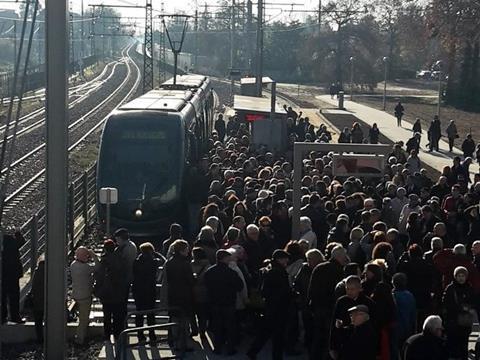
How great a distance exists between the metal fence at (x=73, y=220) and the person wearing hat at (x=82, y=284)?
3.33m

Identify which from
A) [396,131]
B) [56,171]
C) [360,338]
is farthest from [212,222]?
[396,131]

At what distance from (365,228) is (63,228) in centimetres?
721

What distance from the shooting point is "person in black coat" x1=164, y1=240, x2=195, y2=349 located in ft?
39.3

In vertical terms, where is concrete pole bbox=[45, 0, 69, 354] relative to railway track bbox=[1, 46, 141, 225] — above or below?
above

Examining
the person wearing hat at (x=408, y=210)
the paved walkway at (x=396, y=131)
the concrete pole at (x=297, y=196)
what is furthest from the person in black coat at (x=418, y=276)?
the paved walkway at (x=396, y=131)

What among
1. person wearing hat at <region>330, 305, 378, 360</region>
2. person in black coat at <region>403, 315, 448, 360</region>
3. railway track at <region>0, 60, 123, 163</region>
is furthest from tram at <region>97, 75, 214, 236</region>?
person in black coat at <region>403, 315, 448, 360</region>

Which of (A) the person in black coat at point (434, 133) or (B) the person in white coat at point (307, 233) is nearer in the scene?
(B) the person in white coat at point (307, 233)

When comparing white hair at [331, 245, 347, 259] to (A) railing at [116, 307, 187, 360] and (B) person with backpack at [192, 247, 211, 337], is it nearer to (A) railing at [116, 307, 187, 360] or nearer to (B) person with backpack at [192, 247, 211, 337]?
(B) person with backpack at [192, 247, 211, 337]

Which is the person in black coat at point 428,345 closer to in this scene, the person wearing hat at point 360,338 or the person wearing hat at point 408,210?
the person wearing hat at point 360,338

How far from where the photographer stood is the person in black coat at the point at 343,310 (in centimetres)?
990

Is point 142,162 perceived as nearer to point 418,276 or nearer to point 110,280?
point 110,280

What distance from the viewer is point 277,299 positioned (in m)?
11.4

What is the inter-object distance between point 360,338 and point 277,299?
2110 millimetres

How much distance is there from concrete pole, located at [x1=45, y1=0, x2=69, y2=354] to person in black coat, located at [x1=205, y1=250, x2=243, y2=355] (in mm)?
3588
